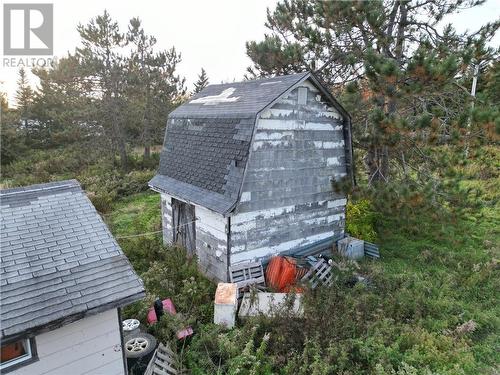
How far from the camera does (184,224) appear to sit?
9992mm

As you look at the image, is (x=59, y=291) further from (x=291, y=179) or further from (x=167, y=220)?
(x=167, y=220)

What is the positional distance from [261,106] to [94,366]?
20.2ft

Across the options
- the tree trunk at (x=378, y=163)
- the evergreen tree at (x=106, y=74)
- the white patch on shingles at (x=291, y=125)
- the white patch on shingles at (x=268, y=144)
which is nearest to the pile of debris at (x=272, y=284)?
the tree trunk at (x=378, y=163)

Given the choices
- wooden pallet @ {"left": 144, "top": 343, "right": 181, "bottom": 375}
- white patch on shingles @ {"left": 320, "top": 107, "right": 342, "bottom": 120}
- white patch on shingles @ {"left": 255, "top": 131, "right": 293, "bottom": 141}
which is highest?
white patch on shingles @ {"left": 320, "top": 107, "right": 342, "bottom": 120}

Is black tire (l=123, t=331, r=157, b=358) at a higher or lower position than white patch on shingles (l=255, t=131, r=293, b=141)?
lower

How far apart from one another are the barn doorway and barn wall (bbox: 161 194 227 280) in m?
0.34

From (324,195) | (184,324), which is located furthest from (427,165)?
(184,324)

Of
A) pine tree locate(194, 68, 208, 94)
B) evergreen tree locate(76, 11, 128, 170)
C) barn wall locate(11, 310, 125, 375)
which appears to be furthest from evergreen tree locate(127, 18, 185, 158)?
barn wall locate(11, 310, 125, 375)

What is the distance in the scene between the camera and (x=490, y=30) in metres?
9.92

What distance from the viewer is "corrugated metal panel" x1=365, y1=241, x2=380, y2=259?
10.3 m

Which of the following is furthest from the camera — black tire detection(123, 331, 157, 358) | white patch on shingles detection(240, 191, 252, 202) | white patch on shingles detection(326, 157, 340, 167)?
white patch on shingles detection(326, 157, 340, 167)

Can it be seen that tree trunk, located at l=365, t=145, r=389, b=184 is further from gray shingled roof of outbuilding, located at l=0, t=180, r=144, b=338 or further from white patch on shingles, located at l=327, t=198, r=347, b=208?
gray shingled roof of outbuilding, located at l=0, t=180, r=144, b=338

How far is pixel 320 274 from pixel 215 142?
4533 millimetres

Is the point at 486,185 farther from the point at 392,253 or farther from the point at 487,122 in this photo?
the point at 487,122
